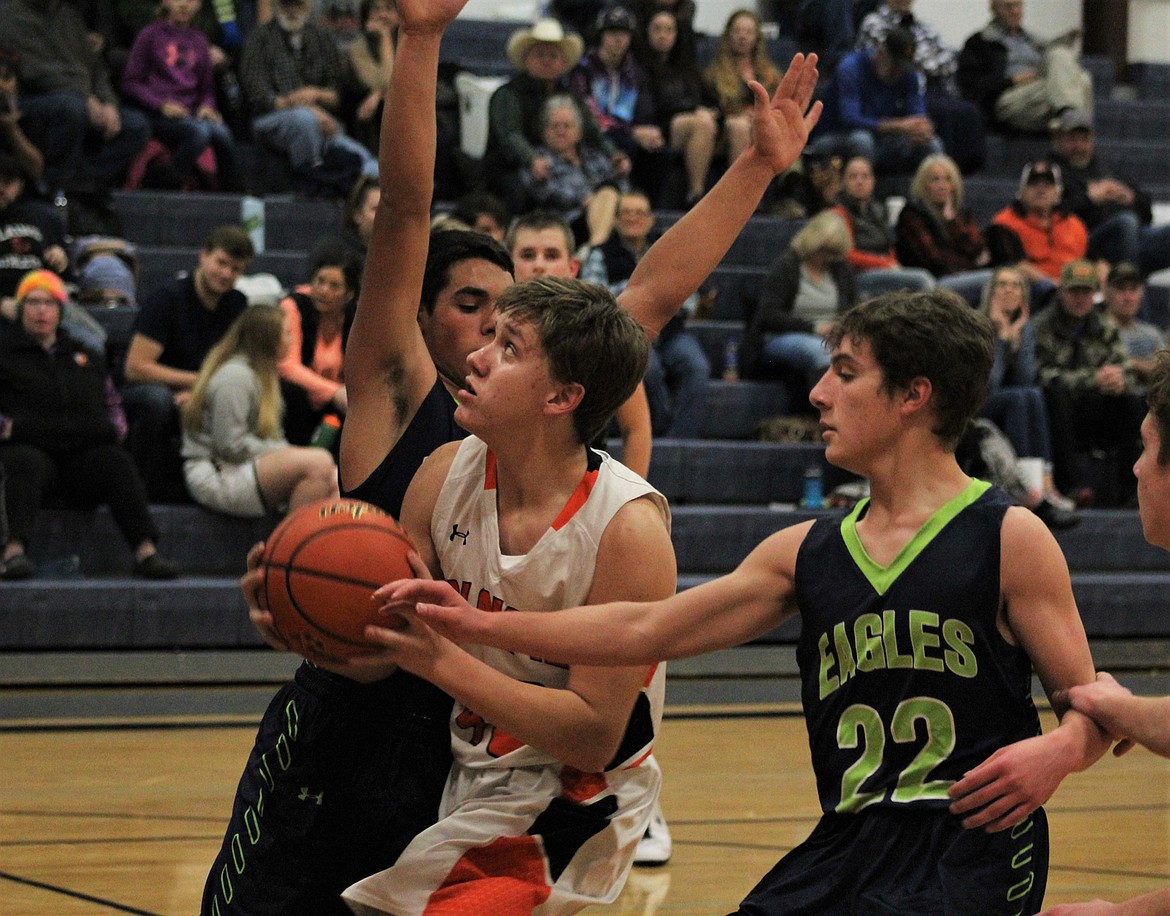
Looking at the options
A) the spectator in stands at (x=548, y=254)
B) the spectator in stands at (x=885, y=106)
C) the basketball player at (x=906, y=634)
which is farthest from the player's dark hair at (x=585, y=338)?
the spectator in stands at (x=885, y=106)

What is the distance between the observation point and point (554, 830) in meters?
2.80

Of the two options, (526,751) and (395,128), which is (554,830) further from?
(395,128)

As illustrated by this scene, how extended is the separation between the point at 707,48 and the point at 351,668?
34.6ft

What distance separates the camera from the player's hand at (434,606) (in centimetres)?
245

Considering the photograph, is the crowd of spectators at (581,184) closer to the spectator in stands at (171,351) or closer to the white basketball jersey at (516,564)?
the spectator in stands at (171,351)

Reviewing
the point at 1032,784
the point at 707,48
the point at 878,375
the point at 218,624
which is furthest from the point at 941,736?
the point at 707,48

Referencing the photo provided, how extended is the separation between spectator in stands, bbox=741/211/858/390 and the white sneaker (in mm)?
4759

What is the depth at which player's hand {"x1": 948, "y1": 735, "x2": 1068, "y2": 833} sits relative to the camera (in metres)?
2.38

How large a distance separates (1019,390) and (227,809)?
17.5 ft

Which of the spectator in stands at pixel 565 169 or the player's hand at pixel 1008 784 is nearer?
the player's hand at pixel 1008 784

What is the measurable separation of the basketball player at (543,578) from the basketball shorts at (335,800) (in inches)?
3.0

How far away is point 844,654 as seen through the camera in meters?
2.57

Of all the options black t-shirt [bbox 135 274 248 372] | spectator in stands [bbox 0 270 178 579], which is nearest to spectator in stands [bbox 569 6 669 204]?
black t-shirt [bbox 135 274 248 372]

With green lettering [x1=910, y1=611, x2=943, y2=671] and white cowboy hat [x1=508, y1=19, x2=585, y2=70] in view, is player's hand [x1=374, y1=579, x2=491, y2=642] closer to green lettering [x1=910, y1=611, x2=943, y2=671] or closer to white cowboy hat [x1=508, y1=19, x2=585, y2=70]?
green lettering [x1=910, y1=611, x2=943, y2=671]
